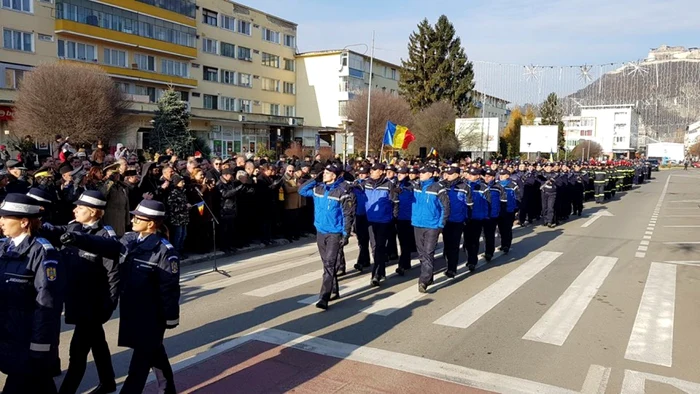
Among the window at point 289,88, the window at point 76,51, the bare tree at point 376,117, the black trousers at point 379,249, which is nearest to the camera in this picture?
the black trousers at point 379,249

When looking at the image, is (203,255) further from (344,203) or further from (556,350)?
(556,350)

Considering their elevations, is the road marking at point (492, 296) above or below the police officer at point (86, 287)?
below

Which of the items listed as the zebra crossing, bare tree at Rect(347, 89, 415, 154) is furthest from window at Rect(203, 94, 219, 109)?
the zebra crossing

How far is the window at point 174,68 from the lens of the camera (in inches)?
1852

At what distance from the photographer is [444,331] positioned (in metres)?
6.77

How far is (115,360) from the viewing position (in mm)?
5680

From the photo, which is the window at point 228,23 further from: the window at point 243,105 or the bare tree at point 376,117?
the bare tree at point 376,117

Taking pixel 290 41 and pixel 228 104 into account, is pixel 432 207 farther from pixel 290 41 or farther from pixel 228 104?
pixel 290 41

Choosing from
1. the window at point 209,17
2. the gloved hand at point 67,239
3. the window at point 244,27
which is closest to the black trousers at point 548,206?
the gloved hand at point 67,239

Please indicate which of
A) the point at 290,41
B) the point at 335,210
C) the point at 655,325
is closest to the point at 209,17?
the point at 290,41

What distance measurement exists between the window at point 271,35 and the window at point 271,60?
5.37 feet

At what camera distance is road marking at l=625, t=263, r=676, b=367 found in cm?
611

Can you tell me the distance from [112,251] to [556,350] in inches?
189

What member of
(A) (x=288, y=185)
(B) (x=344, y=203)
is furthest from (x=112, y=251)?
(A) (x=288, y=185)
